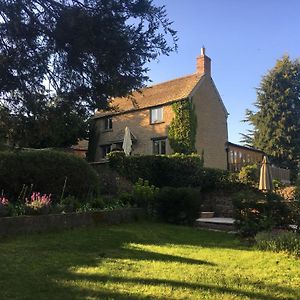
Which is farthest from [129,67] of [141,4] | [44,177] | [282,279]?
[44,177]

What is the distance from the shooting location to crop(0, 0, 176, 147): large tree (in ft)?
20.5

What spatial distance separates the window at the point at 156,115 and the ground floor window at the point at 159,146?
1631mm

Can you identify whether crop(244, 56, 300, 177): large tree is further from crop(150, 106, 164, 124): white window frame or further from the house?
crop(150, 106, 164, 124): white window frame

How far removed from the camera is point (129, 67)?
22.2 feet

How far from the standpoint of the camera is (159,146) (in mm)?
35781

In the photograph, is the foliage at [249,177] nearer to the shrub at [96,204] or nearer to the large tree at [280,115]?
the shrub at [96,204]

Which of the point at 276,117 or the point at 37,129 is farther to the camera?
the point at 276,117

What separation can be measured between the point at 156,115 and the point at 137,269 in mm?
29117

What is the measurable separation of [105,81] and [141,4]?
50.1 inches

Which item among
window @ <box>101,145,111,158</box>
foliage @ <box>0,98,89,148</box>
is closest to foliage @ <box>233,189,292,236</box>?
foliage @ <box>0,98,89,148</box>

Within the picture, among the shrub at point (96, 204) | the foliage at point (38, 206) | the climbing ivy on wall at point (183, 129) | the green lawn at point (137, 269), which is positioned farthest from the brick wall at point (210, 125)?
the green lawn at point (137, 269)

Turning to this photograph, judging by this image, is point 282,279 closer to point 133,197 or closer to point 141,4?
point 141,4

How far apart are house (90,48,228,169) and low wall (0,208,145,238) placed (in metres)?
19.9

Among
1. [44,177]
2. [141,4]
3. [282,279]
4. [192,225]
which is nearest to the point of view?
[141,4]
